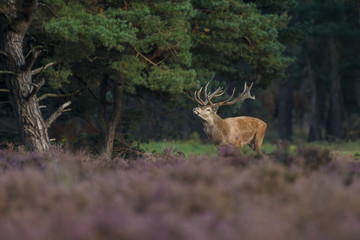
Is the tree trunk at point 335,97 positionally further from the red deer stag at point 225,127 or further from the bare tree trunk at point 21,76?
the bare tree trunk at point 21,76

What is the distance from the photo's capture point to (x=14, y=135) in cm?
1662

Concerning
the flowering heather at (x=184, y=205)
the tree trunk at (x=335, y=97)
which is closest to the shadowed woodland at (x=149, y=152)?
the flowering heather at (x=184, y=205)

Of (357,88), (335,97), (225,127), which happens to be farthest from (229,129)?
(357,88)

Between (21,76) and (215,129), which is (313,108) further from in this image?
(21,76)

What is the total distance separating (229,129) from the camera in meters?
14.5

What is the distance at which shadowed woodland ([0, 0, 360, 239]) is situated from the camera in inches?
171

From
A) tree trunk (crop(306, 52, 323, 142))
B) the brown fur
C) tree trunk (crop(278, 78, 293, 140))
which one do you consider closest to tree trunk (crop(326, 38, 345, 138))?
tree trunk (crop(306, 52, 323, 142))

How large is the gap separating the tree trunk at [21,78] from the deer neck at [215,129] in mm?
4142

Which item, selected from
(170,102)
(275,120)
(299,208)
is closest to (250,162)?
(299,208)

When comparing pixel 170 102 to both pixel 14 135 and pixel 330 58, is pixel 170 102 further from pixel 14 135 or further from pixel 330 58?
pixel 330 58

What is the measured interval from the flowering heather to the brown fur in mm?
7321

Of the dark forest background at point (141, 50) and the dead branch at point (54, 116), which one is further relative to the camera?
the dark forest background at point (141, 50)

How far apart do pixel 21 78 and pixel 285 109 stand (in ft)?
82.6

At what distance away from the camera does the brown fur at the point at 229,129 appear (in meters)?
14.0
